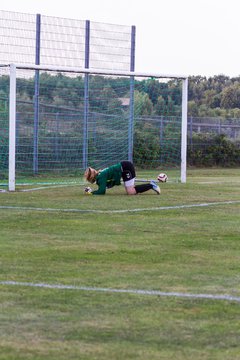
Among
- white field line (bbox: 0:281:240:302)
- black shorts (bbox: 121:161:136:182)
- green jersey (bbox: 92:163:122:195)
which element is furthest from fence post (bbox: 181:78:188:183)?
white field line (bbox: 0:281:240:302)

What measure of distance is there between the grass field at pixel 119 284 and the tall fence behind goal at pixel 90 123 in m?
9.59

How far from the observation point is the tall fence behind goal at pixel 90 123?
89.0ft

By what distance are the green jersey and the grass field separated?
143 inches

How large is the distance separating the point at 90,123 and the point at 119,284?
19854 mm

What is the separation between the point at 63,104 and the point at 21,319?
21.6 meters

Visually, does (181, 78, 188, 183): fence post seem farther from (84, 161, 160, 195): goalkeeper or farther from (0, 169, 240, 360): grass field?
(0, 169, 240, 360): grass field

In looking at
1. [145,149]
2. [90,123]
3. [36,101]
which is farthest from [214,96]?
[36,101]

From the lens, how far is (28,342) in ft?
23.0

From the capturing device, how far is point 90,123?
1145 inches

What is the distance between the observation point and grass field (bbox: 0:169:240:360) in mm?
7019

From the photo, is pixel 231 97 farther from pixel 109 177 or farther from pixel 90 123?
pixel 109 177

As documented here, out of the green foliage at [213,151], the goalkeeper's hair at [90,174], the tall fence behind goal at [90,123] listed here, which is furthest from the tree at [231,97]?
the goalkeeper's hair at [90,174]

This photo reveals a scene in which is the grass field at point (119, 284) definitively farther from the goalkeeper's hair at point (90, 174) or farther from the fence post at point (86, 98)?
the fence post at point (86, 98)

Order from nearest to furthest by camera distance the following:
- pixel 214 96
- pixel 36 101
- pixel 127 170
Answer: pixel 127 170 → pixel 36 101 → pixel 214 96
